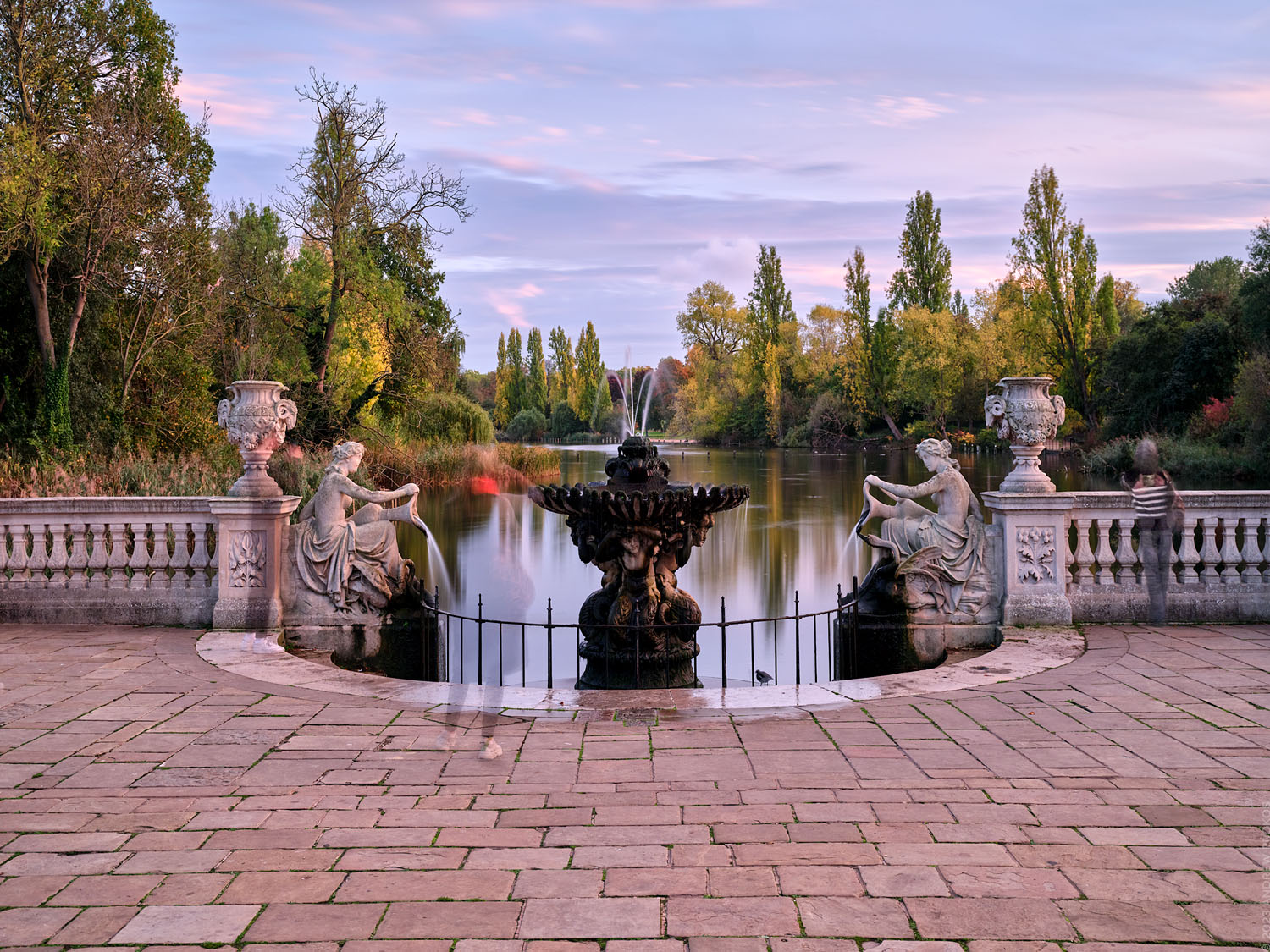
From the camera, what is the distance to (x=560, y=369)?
68.9 metres

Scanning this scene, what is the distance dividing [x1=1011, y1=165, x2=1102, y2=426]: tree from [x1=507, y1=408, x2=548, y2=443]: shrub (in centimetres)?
3337

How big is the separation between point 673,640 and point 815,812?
14.5ft

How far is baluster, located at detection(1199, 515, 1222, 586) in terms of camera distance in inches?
285

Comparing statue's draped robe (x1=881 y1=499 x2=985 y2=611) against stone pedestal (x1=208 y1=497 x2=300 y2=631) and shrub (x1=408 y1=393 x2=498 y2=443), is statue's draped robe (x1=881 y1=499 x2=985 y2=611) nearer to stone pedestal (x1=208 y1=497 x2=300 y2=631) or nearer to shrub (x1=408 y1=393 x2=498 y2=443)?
stone pedestal (x1=208 y1=497 x2=300 y2=631)

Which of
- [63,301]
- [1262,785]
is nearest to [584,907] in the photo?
[1262,785]

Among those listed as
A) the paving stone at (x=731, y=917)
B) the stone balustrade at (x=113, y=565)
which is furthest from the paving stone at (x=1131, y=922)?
the stone balustrade at (x=113, y=565)

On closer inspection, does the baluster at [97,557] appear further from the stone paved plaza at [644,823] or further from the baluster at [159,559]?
the stone paved plaza at [644,823]

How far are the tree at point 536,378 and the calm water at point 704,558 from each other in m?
33.2

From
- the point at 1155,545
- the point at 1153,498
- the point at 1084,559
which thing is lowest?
the point at 1084,559

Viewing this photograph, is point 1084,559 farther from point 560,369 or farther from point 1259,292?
point 560,369

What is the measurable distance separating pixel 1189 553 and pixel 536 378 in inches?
2435

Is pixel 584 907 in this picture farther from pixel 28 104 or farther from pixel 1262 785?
pixel 28 104

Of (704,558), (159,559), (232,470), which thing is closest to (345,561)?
(159,559)

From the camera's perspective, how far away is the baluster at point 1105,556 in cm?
719
